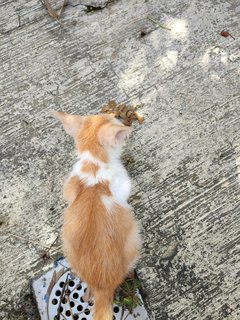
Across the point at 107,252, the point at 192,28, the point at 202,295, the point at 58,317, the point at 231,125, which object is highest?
the point at 192,28

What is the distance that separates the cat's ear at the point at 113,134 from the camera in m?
2.76

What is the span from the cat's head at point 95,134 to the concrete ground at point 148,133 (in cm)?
40

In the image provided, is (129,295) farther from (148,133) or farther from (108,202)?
(148,133)

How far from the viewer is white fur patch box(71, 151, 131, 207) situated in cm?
287

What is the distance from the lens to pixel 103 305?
259 centimetres

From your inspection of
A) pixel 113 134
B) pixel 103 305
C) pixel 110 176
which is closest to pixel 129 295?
pixel 103 305

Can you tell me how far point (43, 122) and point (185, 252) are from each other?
57.6 inches

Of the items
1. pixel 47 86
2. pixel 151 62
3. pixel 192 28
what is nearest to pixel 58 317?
pixel 47 86

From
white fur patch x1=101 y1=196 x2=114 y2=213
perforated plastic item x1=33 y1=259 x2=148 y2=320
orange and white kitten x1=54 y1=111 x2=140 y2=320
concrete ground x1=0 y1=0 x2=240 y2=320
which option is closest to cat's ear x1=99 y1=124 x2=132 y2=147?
orange and white kitten x1=54 y1=111 x2=140 y2=320

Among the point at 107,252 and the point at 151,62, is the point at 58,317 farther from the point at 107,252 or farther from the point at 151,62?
the point at 151,62

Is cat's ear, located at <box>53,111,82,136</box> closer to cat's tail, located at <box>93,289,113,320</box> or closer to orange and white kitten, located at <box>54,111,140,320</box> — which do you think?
orange and white kitten, located at <box>54,111,140,320</box>

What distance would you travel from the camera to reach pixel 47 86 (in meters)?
3.51

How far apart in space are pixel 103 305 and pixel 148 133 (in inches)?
54.2

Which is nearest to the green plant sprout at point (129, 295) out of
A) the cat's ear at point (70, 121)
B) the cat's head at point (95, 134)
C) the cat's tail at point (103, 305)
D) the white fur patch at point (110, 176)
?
the cat's tail at point (103, 305)
